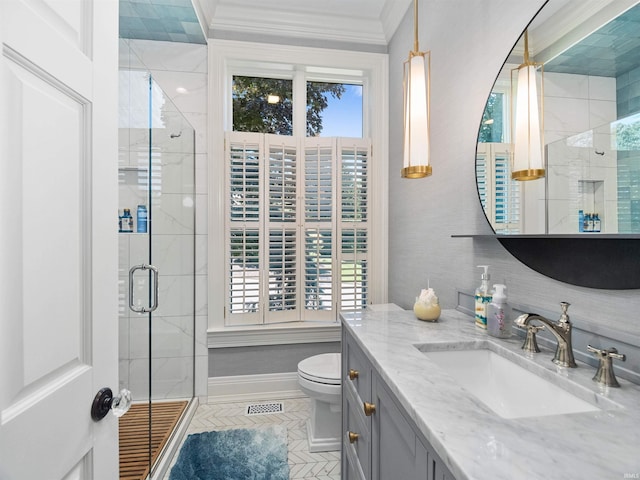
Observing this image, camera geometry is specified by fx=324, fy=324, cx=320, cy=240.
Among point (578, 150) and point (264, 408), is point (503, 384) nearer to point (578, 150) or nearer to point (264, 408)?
point (578, 150)

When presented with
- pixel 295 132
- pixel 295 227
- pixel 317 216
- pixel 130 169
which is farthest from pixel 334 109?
pixel 130 169

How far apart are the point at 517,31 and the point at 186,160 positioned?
1.87 meters

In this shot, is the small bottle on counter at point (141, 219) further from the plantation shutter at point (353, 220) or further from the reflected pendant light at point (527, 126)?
the reflected pendant light at point (527, 126)

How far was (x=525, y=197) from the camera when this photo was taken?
1.06m

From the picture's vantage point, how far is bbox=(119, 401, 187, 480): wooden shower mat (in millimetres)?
1434

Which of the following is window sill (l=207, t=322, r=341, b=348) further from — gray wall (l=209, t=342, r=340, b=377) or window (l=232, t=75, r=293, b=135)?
window (l=232, t=75, r=293, b=135)

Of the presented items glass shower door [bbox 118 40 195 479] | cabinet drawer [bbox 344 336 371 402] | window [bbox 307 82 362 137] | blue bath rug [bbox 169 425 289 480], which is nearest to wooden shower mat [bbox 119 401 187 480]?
glass shower door [bbox 118 40 195 479]

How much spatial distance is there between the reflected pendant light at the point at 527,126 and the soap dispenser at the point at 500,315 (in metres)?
0.39

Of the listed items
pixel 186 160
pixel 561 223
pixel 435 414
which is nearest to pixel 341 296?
pixel 186 160

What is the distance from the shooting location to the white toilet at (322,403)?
5.54 feet

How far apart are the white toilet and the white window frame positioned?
560 mm

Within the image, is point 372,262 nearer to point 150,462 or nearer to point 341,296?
point 341,296

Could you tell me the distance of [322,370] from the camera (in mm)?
1795

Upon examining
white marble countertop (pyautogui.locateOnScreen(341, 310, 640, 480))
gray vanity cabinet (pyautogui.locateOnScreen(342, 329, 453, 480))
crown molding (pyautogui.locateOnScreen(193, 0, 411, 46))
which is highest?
crown molding (pyautogui.locateOnScreen(193, 0, 411, 46))
